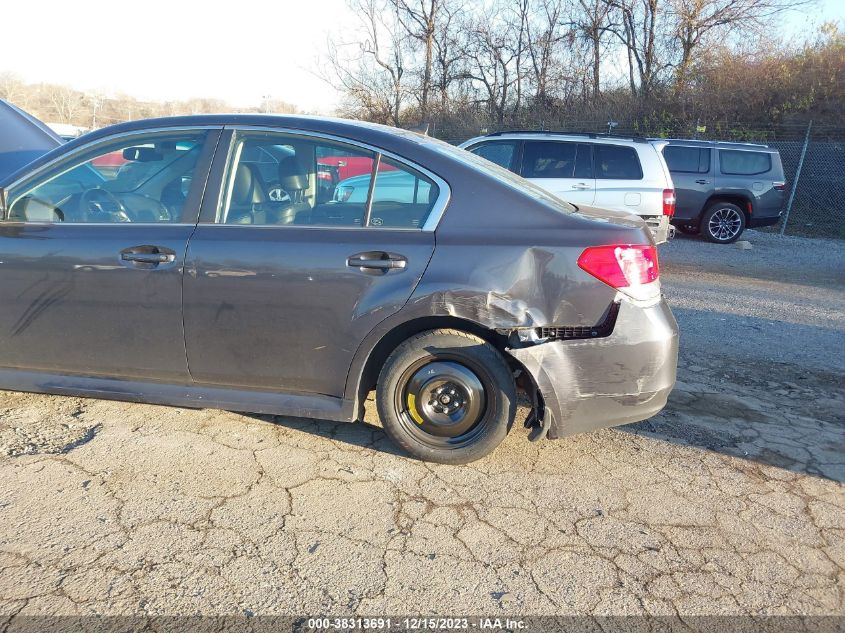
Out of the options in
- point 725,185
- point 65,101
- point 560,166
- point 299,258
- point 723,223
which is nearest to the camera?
point 299,258

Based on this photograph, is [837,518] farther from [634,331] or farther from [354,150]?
[354,150]

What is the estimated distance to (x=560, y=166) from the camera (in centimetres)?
1075

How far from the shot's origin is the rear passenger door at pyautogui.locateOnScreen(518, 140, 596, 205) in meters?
10.6

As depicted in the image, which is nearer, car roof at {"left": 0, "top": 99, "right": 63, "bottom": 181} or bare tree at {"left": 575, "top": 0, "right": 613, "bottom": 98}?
car roof at {"left": 0, "top": 99, "right": 63, "bottom": 181}

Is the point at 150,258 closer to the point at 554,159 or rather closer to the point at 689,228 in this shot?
the point at 554,159

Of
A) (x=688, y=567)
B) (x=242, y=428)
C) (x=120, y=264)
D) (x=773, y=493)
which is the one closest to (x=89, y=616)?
(x=242, y=428)

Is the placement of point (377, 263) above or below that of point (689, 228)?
above

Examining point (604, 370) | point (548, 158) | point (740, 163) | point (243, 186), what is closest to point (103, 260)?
point (243, 186)

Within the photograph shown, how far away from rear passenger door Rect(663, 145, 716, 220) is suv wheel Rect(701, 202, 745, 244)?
0.79 feet

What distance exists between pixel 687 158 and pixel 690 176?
0.38 metres

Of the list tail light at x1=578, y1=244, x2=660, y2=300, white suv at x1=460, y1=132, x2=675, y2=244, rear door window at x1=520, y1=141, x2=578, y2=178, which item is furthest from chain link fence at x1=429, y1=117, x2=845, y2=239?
tail light at x1=578, y1=244, x2=660, y2=300

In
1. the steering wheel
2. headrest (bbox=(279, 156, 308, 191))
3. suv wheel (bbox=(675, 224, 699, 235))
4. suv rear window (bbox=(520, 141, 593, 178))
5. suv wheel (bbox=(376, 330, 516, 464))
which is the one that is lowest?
suv wheel (bbox=(376, 330, 516, 464))

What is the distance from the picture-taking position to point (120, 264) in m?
3.46

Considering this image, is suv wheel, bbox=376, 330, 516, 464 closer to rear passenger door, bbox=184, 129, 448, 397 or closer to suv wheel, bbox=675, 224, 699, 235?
rear passenger door, bbox=184, 129, 448, 397
